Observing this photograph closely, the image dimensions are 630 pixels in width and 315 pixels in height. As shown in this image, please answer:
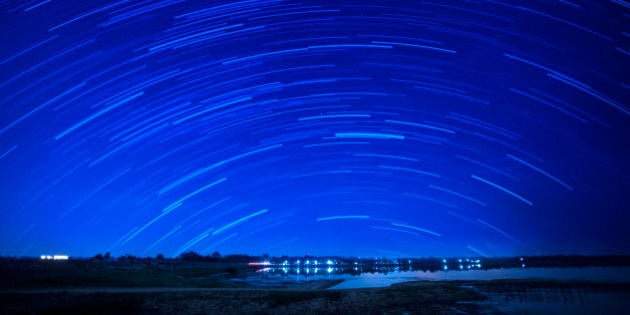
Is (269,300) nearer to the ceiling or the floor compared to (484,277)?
nearer to the floor

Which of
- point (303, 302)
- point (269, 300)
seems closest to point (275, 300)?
point (269, 300)

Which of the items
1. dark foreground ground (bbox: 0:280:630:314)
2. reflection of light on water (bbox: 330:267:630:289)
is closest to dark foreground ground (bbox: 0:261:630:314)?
dark foreground ground (bbox: 0:280:630:314)

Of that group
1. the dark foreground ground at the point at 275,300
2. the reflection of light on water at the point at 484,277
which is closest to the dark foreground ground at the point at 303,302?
the dark foreground ground at the point at 275,300

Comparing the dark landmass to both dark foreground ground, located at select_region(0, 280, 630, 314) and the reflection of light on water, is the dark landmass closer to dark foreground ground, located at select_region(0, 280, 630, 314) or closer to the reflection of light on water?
dark foreground ground, located at select_region(0, 280, 630, 314)

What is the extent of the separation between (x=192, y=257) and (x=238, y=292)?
173 meters

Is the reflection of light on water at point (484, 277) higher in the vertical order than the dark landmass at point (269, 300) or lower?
higher

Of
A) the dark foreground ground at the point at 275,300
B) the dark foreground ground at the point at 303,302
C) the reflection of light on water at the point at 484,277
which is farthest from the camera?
the reflection of light on water at the point at 484,277

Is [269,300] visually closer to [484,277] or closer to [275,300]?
[275,300]

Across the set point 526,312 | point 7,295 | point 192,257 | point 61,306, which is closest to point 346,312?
point 526,312

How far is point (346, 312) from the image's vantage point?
3103 cm

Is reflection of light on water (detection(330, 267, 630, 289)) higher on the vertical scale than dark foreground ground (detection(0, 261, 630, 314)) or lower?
higher

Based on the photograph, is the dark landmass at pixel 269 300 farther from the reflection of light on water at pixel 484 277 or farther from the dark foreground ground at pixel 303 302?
the reflection of light on water at pixel 484 277

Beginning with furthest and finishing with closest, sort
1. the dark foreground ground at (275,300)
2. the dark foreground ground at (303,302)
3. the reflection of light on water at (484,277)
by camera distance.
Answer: the reflection of light on water at (484,277) < the dark foreground ground at (275,300) < the dark foreground ground at (303,302)

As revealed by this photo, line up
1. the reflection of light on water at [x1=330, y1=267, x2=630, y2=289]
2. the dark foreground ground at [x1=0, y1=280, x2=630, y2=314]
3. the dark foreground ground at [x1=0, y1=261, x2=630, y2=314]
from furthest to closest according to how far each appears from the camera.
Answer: the reflection of light on water at [x1=330, y1=267, x2=630, y2=289] → the dark foreground ground at [x1=0, y1=261, x2=630, y2=314] → the dark foreground ground at [x1=0, y1=280, x2=630, y2=314]
